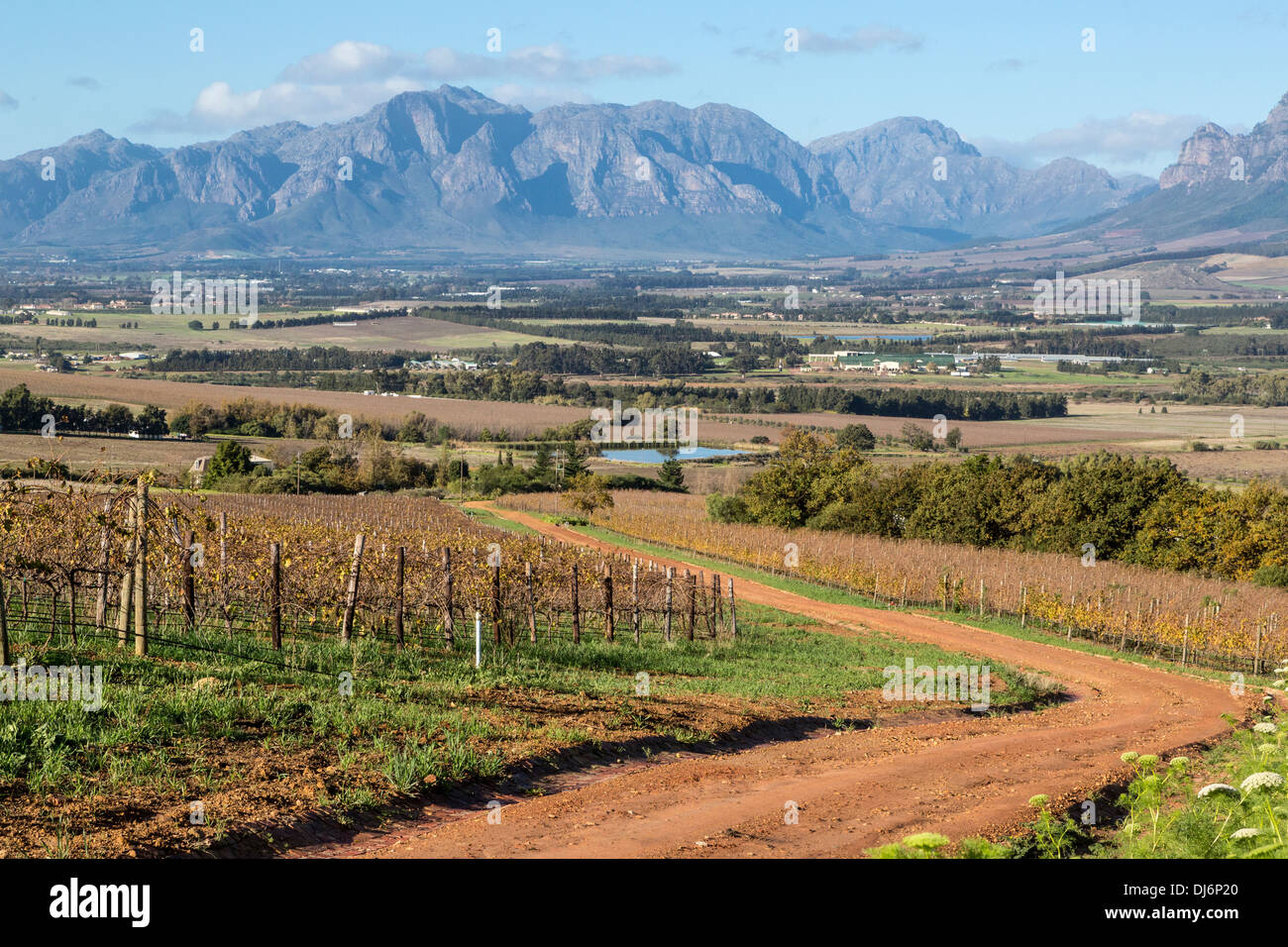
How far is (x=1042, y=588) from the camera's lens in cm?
3872

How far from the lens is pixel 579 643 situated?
75.0 ft

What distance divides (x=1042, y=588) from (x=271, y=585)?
88.7 feet

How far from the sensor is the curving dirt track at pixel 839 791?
1043 centimetres

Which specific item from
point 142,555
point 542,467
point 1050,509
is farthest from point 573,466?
point 142,555

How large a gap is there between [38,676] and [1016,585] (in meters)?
33.2

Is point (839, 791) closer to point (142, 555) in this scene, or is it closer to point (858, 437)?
point (142, 555)

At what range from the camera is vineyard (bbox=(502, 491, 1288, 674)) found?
33.9 meters

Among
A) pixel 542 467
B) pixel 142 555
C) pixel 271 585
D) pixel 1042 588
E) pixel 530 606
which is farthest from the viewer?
pixel 542 467

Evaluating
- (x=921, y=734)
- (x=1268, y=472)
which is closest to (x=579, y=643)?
(x=921, y=734)

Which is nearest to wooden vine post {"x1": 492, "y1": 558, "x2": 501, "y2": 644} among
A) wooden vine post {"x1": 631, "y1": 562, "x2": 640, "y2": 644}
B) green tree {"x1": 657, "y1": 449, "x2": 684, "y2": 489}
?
wooden vine post {"x1": 631, "y1": 562, "x2": 640, "y2": 644}

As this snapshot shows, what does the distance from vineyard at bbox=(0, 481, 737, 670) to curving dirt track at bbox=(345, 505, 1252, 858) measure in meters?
5.99
